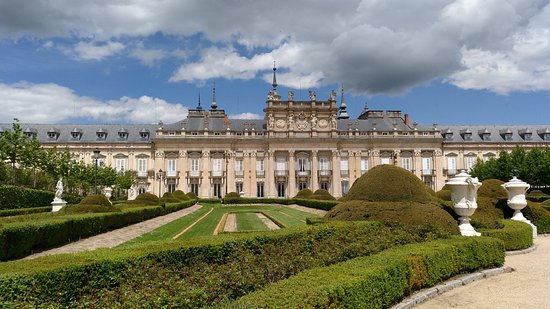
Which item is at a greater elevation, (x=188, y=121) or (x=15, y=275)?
(x=188, y=121)

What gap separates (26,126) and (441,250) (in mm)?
66025

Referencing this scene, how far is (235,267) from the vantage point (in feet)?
23.3

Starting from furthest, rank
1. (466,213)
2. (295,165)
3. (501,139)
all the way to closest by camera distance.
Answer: (501,139) → (295,165) → (466,213)

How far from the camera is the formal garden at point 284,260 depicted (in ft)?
18.6

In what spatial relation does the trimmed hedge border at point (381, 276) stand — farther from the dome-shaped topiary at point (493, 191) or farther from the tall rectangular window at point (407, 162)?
the tall rectangular window at point (407, 162)

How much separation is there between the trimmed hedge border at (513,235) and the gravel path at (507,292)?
1389mm

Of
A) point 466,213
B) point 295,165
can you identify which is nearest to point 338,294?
point 466,213

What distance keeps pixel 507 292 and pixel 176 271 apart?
253 inches

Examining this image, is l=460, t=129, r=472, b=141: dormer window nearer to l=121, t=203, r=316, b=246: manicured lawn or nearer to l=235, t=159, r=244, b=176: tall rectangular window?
l=235, t=159, r=244, b=176: tall rectangular window

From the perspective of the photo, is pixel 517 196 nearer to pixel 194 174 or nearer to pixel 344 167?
pixel 344 167

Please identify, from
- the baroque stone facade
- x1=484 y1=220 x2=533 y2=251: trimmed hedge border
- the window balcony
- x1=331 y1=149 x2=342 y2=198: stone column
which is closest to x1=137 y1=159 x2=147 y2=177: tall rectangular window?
the baroque stone facade

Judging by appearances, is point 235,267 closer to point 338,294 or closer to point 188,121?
point 338,294

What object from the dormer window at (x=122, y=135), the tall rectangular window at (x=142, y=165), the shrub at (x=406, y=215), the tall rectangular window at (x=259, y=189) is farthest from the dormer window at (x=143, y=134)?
the shrub at (x=406, y=215)

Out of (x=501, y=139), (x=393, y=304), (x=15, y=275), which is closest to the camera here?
(x=15, y=275)
